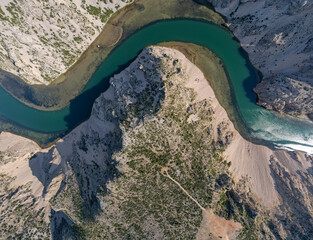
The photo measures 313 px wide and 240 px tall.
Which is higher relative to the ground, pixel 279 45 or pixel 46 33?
pixel 279 45

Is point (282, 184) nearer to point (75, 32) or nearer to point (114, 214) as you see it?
point (114, 214)

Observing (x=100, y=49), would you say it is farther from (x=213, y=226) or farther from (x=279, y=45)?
(x=213, y=226)

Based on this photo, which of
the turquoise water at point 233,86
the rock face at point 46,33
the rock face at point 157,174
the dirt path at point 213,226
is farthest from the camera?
the turquoise water at point 233,86

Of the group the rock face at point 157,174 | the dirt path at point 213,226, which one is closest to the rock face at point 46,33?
the rock face at point 157,174

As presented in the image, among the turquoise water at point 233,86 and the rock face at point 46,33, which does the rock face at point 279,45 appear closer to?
the turquoise water at point 233,86

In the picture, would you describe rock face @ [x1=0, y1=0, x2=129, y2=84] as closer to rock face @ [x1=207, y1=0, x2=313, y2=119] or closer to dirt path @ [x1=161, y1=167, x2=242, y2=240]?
rock face @ [x1=207, y1=0, x2=313, y2=119]

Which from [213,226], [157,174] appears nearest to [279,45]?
[157,174]
